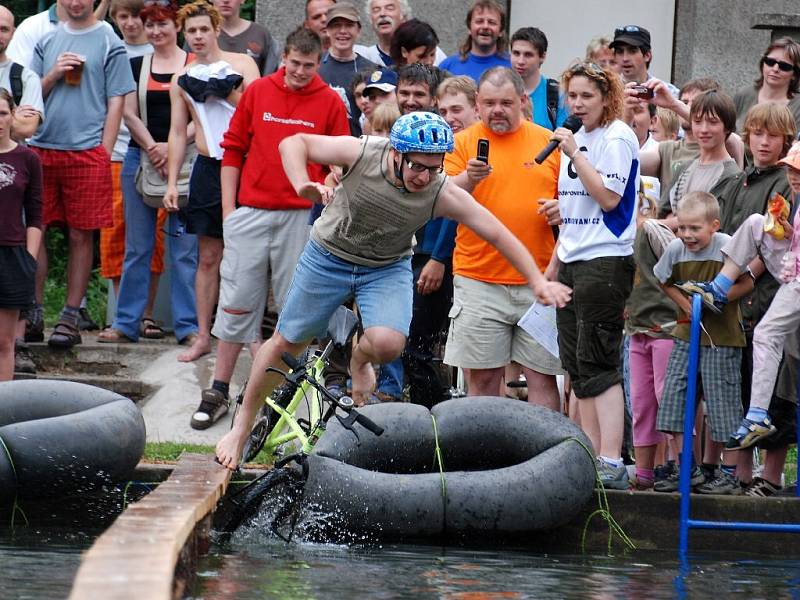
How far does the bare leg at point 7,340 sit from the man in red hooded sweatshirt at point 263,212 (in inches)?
52.0

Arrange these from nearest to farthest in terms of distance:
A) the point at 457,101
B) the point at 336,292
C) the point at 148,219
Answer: the point at 336,292, the point at 457,101, the point at 148,219

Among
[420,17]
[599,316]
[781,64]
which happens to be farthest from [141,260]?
[781,64]

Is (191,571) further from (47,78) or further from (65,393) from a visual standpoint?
(47,78)

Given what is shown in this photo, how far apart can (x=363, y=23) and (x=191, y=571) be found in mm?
7966

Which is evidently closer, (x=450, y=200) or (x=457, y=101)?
(x=450, y=200)

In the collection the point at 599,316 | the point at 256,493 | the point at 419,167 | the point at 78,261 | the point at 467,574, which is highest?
the point at 419,167

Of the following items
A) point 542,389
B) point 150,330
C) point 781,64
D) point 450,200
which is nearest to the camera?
point 450,200

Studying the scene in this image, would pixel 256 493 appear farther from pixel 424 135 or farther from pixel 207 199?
pixel 207 199

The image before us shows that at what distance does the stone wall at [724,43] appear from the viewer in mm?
13766

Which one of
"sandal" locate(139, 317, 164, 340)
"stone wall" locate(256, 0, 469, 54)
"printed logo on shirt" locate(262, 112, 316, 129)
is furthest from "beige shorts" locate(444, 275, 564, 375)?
"stone wall" locate(256, 0, 469, 54)

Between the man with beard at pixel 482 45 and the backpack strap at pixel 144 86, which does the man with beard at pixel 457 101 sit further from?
the backpack strap at pixel 144 86

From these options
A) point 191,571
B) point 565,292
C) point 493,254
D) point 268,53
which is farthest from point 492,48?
point 191,571

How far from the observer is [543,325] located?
903 centimetres

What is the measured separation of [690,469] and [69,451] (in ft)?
11.2
